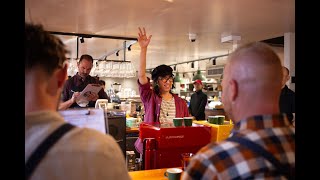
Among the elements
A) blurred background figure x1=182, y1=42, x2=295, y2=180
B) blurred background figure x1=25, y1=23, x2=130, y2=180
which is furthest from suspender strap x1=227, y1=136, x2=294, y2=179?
blurred background figure x1=25, y1=23, x2=130, y2=180

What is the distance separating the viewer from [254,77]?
940 mm

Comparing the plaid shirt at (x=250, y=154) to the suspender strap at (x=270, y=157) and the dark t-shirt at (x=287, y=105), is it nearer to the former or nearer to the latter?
the suspender strap at (x=270, y=157)

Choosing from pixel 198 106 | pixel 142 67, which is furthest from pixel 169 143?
pixel 198 106

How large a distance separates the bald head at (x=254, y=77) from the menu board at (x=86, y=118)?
42cm

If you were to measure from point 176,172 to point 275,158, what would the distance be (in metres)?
0.76

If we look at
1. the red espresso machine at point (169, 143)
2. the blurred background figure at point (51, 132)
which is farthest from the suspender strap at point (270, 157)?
the red espresso machine at point (169, 143)

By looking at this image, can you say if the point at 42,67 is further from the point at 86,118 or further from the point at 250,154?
the point at 250,154

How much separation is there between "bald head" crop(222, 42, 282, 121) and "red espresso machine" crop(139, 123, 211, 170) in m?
0.78

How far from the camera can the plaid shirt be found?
33.9 inches

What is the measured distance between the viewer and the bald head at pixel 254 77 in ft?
3.09

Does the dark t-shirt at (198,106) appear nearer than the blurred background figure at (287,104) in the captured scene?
No

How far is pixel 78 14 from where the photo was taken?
4.59 meters
